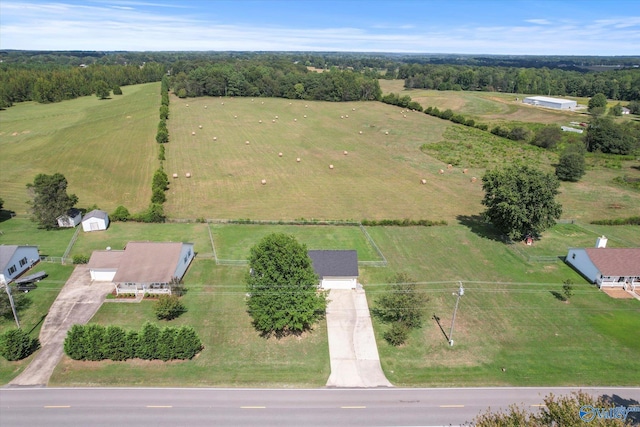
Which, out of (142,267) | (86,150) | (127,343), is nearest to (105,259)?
(142,267)

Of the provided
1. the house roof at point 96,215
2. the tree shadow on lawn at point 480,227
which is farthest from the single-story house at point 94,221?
the tree shadow on lawn at point 480,227

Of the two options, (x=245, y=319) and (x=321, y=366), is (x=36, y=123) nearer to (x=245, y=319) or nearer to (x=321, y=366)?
(x=245, y=319)

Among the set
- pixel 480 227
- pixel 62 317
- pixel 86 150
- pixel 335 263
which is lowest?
pixel 62 317

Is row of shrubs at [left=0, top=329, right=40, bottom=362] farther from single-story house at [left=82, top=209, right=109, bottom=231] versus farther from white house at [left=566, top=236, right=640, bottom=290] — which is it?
white house at [left=566, top=236, right=640, bottom=290]

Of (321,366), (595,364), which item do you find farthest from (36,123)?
(595,364)

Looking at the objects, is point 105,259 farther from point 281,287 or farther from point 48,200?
point 281,287

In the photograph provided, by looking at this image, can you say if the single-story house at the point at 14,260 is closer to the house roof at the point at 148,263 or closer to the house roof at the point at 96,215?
the house roof at the point at 96,215

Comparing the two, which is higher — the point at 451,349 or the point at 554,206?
the point at 554,206
